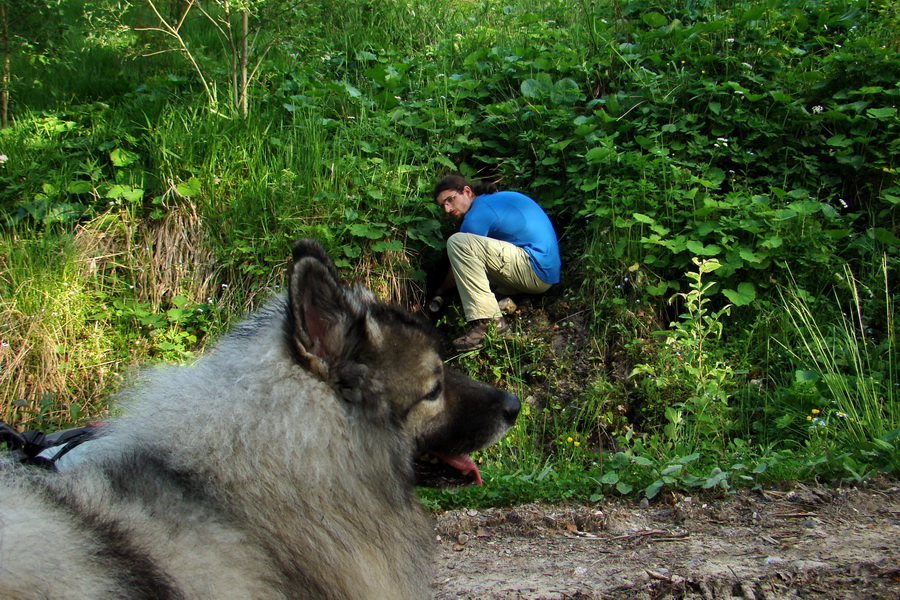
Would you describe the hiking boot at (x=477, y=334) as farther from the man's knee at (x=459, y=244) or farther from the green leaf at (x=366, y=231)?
the green leaf at (x=366, y=231)

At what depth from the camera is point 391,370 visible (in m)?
2.33


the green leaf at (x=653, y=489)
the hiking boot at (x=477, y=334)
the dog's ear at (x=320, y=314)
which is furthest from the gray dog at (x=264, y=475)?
the hiking boot at (x=477, y=334)

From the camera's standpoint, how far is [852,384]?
4879 mm

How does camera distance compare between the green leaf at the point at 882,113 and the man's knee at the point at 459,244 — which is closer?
the green leaf at the point at 882,113

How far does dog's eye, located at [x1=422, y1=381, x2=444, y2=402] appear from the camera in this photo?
2.44 m

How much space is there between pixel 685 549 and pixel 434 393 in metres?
1.63

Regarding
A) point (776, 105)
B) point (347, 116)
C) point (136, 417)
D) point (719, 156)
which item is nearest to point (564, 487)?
point (136, 417)

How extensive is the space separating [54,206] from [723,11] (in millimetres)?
7226

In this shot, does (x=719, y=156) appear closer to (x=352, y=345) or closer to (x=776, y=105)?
(x=776, y=105)

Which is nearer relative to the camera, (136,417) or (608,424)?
(136,417)

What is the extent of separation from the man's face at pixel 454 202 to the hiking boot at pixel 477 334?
3.81ft

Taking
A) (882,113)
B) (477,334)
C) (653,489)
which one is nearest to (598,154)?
(477,334)

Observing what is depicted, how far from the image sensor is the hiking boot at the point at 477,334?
20.6ft

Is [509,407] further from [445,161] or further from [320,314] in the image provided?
[445,161]
